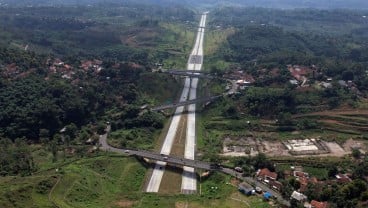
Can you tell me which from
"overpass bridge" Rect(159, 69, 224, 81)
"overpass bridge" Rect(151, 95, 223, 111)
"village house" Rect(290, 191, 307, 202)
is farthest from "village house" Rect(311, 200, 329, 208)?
"overpass bridge" Rect(159, 69, 224, 81)

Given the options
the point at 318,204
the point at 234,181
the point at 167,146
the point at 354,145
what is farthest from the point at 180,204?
the point at 354,145

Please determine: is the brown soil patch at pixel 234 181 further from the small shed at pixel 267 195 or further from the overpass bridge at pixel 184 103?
the overpass bridge at pixel 184 103

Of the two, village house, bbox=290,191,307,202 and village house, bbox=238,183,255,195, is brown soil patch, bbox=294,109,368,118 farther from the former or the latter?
village house, bbox=290,191,307,202

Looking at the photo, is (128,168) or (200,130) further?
(200,130)

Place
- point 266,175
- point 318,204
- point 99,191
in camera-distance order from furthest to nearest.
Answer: point 266,175, point 99,191, point 318,204

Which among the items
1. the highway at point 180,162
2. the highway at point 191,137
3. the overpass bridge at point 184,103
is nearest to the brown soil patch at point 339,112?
the overpass bridge at point 184,103

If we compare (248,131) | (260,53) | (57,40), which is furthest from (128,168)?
(57,40)

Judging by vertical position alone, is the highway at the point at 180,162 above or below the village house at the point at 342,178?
below

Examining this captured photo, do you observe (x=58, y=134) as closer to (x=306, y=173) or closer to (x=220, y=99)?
(x=220, y=99)

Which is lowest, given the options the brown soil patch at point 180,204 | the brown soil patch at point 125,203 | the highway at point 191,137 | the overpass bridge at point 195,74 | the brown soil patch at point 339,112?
the brown soil patch at point 125,203

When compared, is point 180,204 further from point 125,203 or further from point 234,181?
point 234,181

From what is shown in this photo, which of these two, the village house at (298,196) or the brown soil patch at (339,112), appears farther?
the brown soil patch at (339,112)
